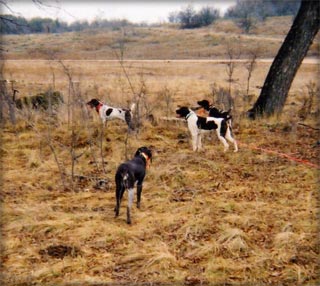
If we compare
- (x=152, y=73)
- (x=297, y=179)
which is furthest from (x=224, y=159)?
(x=152, y=73)

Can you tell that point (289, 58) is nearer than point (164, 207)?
No

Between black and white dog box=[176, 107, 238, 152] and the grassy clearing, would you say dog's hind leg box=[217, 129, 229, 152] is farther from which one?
the grassy clearing

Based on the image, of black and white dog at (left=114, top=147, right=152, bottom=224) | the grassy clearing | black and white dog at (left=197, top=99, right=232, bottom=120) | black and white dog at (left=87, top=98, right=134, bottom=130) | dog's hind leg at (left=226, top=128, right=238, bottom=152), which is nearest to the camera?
the grassy clearing

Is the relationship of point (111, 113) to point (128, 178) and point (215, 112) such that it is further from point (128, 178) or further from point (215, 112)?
point (128, 178)

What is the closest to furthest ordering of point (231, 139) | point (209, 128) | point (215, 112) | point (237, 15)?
point (231, 139) → point (209, 128) → point (215, 112) → point (237, 15)

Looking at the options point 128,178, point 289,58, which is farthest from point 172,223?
point 289,58

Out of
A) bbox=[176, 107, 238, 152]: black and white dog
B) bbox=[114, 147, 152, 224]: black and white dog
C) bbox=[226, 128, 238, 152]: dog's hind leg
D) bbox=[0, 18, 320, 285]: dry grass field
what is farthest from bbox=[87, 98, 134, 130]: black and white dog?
bbox=[114, 147, 152, 224]: black and white dog

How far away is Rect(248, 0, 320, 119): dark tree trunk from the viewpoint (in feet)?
32.0

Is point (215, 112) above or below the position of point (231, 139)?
above

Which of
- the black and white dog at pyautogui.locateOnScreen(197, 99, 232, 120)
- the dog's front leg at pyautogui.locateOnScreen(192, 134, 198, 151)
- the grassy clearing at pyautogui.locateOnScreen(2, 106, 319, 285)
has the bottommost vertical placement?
the grassy clearing at pyautogui.locateOnScreen(2, 106, 319, 285)

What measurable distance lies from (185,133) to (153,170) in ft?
7.30

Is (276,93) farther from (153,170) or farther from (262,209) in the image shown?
(262,209)

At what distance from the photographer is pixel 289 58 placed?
9.95 meters

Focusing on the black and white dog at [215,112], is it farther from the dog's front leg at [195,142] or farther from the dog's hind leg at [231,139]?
the dog's front leg at [195,142]
